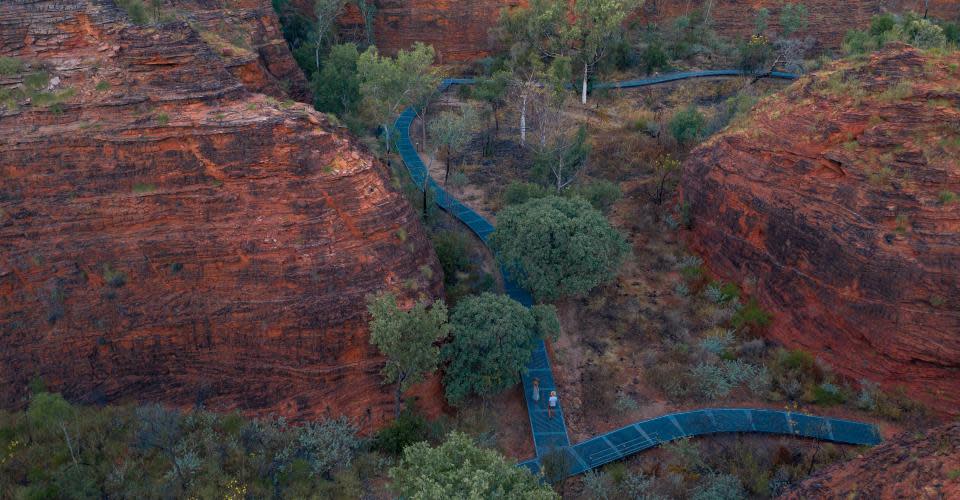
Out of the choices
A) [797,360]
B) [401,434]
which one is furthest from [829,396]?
[401,434]

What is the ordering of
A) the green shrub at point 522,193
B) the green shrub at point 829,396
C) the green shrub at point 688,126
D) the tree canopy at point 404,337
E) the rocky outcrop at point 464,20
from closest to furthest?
the tree canopy at point 404,337 → the green shrub at point 829,396 → the green shrub at point 522,193 → the green shrub at point 688,126 → the rocky outcrop at point 464,20

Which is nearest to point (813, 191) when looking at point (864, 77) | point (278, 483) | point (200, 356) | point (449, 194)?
point (864, 77)

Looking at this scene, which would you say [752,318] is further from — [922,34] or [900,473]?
[922,34]

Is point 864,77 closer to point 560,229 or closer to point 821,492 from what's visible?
point 560,229

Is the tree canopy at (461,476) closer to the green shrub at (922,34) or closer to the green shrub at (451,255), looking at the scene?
the green shrub at (451,255)

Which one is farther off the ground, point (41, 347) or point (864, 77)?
point (864, 77)

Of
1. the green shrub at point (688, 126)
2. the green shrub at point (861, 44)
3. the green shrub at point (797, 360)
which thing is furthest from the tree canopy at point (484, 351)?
the green shrub at point (861, 44)
